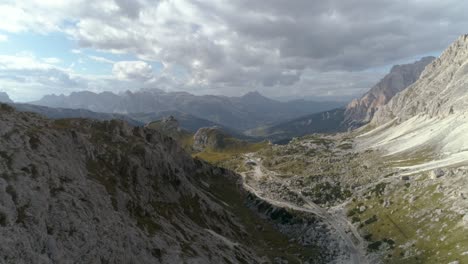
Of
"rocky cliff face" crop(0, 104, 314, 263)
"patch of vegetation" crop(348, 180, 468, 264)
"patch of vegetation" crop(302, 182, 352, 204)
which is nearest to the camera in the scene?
"rocky cliff face" crop(0, 104, 314, 263)

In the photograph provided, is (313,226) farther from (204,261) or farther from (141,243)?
(141,243)

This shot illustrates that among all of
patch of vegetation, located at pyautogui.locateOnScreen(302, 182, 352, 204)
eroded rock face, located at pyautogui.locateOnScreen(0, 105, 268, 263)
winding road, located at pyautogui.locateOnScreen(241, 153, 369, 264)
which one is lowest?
winding road, located at pyautogui.locateOnScreen(241, 153, 369, 264)

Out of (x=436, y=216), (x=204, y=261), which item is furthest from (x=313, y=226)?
(x=204, y=261)

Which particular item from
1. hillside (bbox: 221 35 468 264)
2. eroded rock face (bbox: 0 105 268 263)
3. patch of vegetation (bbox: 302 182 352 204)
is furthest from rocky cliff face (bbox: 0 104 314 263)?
patch of vegetation (bbox: 302 182 352 204)

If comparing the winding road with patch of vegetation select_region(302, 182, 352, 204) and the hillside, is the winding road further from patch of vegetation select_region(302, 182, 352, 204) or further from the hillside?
patch of vegetation select_region(302, 182, 352, 204)

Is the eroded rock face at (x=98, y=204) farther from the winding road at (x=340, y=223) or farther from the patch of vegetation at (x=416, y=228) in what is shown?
the patch of vegetation at (x=416, y=228)

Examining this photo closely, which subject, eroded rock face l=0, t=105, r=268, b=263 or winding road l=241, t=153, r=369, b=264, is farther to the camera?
winding road l=241, t=153, r=369, b=264

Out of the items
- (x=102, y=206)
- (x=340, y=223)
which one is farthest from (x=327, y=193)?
(x=102, y=206)
